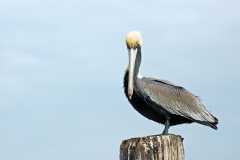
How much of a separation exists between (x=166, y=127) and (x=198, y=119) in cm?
65

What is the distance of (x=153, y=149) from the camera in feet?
14.9

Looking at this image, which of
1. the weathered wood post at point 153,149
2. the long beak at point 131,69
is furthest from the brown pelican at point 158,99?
the weathered wood post at point 153,149

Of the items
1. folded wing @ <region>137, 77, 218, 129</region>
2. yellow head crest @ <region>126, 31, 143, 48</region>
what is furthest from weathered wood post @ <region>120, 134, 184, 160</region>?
folded wing @ <region>137, 77, 218, 129</region>

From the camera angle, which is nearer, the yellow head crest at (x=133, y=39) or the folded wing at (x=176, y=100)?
the yellow head crest at (x=133, y=39)

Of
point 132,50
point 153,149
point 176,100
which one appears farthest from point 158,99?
point 153,149

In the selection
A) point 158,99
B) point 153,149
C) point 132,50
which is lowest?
point 153,149

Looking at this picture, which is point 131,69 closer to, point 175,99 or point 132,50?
point 132,50

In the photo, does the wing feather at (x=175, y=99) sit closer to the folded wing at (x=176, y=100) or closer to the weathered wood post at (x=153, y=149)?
the folded wing at (x=176, y=100)

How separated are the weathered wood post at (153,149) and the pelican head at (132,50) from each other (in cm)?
230

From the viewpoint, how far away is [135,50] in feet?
23.0

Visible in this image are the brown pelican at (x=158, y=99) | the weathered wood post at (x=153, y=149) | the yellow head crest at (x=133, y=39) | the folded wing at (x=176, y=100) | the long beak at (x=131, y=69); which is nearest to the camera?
the weathered wood post at (x=153, y=149)

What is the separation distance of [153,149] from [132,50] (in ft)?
8.52

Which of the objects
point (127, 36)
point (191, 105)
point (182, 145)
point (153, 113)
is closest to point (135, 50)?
point (127, 36)

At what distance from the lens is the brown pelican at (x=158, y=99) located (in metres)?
7.16
